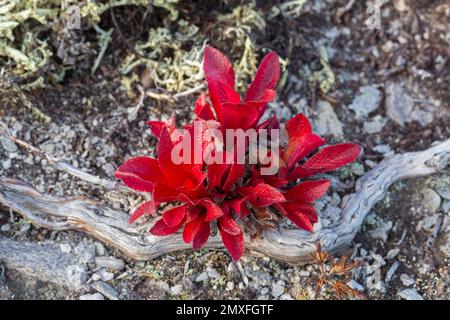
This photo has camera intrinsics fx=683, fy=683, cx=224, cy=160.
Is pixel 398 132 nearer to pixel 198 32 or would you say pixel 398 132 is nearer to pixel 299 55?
pixel 299 55

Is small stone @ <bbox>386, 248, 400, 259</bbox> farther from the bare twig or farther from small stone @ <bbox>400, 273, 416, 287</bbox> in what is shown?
the bare twig

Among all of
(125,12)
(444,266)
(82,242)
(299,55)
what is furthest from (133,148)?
(444,266)

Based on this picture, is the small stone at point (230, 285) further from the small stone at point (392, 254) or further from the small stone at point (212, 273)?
the small stone at point (392, 254)

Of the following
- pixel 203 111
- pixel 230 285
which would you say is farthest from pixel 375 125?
pixel 230 285

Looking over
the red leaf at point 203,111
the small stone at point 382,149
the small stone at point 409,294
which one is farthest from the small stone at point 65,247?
the small stone at point 382,149

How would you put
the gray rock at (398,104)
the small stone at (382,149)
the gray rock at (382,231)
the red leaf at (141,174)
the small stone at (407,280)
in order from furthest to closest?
the gray rock at (398,104) → the small stone at (382,149) → the gray rock at (382,231) → the small stone at (407,280) → the red leaf at (141,174)

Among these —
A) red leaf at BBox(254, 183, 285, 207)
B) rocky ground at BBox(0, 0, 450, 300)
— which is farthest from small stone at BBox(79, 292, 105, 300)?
red leaf at BBox(254, 183, 285, 207)

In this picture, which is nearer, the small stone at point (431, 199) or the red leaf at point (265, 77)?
the red leaf at point (265, 77)
